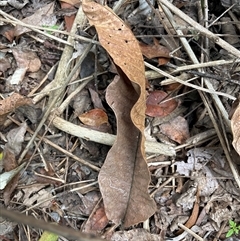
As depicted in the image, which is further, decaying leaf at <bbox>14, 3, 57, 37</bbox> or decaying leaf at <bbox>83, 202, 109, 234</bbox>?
decaying leaf at <bbox>14, 3, 57, 37</bbox>

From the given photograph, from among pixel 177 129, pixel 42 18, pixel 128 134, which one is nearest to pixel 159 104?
pixel 177 129

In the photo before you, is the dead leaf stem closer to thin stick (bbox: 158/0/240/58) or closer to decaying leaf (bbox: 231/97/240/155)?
decaying leaf (bbox: 231/97/240/155)

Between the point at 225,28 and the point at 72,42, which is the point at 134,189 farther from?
the point at 225,28

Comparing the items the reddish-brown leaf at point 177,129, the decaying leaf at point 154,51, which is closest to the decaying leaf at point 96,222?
the reddish-brown leaf at point 177,129

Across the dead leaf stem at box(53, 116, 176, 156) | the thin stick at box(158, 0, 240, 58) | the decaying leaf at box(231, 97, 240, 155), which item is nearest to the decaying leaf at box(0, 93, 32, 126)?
the dead leaf stem at box(53, 116, 176, 156)

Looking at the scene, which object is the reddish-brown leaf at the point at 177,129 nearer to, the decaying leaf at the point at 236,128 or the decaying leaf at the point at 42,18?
the decaying leaf at the point at 236,128

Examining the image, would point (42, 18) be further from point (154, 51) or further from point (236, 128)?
point (236, 128)

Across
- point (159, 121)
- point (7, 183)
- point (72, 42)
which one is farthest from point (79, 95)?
point (7, 183)
